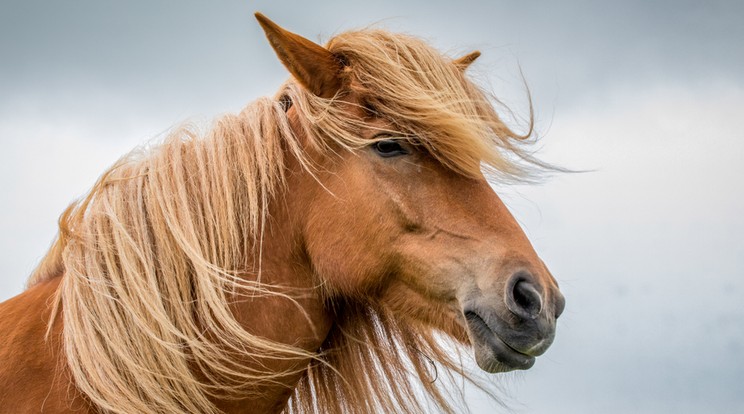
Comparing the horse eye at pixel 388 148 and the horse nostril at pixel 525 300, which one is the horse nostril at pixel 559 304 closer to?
the horse nostril at pixel 525 300

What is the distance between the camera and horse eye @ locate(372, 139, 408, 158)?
352 centimetres

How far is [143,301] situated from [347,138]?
122 centimetres

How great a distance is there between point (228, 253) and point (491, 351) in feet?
4.29

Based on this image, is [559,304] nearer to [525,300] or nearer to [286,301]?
[525,300]

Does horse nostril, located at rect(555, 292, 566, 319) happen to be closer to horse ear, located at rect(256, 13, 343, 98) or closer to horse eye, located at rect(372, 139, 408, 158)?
horse eye, located at rect(372, 139, 408, 158)

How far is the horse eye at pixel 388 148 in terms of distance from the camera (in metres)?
3.52

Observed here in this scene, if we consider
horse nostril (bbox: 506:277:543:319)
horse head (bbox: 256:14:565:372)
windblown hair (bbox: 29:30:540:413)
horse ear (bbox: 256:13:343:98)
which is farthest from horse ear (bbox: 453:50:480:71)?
horse nostril (bbox: 506:277:543:319)

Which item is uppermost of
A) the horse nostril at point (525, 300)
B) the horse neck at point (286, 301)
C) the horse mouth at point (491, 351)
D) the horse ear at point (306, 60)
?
the horse ear at point (306, 60)

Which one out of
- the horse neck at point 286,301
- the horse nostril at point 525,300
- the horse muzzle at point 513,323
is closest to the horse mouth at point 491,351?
the horse muzzle at point 513,323

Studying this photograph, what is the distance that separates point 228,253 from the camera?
338cm

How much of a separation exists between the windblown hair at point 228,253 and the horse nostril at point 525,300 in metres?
0.64

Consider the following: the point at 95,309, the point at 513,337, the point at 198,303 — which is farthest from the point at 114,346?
the point at 513,337

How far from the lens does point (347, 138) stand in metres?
3.51

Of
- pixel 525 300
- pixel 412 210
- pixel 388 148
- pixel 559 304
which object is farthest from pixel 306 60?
pixel 559 304
